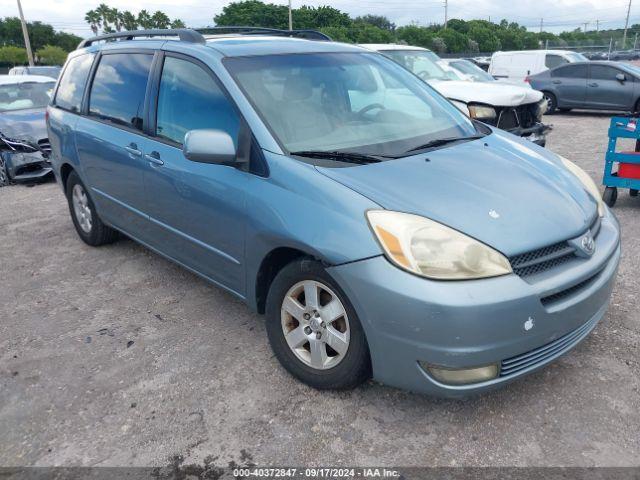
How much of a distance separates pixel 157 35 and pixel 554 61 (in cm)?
1581

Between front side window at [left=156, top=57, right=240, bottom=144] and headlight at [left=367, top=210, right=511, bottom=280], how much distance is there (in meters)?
1.17

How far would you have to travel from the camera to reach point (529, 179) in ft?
9.53

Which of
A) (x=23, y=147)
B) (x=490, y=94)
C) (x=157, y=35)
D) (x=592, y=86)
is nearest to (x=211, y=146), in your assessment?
(x=157, y=35)

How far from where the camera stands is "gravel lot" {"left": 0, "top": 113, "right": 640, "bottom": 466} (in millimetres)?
2477

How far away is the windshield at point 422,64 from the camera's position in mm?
9430

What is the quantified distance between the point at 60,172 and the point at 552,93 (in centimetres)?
1353

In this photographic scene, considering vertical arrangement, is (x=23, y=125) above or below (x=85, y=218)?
above

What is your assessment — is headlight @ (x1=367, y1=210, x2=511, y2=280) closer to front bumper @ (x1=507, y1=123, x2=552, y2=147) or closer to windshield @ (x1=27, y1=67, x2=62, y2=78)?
front bumper @ (x1=507, y1=123, x2=552, y2=147)

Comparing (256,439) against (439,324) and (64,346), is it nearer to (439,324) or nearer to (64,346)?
(439,324)

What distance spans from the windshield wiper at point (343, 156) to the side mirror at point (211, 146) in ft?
1.12

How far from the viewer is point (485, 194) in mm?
2656

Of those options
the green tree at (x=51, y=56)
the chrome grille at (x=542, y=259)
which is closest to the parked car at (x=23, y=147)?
the chrome grille at (x=542, y=259)

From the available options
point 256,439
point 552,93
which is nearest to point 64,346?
point 256,439

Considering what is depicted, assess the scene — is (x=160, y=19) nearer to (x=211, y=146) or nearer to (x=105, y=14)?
(x=105, y=14)
